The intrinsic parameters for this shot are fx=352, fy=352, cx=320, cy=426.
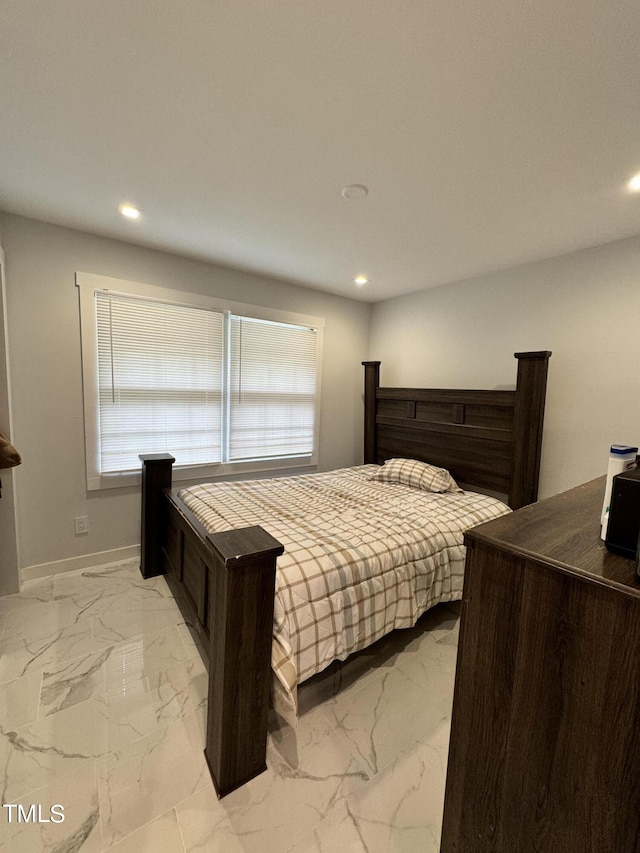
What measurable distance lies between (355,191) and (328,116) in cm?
51

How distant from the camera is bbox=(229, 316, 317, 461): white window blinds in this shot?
331cm

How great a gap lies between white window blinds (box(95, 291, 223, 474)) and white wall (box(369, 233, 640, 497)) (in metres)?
2.20

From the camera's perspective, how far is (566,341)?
→ 2555mm

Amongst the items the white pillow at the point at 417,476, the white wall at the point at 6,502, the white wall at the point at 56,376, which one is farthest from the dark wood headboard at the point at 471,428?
the white wall at the point at 6,502

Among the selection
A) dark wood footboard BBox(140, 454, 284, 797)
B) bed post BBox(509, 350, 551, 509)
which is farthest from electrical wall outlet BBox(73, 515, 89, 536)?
bed post BBox(509, 350, 551, 509)

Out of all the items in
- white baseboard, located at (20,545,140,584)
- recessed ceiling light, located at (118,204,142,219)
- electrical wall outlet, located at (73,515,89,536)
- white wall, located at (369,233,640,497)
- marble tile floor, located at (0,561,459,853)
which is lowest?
marble tile floor, located at (0,561,459,853)

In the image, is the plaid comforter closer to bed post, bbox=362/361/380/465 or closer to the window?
the window

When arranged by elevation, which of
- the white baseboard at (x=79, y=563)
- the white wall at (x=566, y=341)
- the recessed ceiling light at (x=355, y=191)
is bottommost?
the white baseboard at (x=79, y=563)

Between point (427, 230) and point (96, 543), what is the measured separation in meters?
3.29

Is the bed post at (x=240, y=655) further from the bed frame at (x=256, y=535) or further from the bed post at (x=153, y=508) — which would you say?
the bed post at (x=153, y=508)

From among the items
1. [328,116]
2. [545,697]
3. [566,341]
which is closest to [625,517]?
[545,697]

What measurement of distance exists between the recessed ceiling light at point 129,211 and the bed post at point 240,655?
204 centimetres

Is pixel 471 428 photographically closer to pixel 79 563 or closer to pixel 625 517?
pixel 625 517

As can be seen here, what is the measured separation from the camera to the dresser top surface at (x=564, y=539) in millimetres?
700
